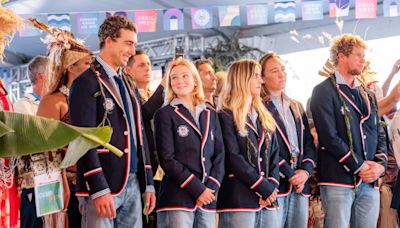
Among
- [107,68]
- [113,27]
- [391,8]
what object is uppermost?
[391,8]

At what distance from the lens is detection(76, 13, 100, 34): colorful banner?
8.41 meters

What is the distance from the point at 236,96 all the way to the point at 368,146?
0.93m

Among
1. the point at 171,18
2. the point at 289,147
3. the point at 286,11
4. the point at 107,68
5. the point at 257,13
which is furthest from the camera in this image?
the point at 171,18

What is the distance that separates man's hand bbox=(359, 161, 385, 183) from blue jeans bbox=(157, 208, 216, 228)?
105 cm

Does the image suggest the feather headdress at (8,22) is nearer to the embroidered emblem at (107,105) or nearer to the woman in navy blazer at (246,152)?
the embroidered emblem at (107,105)

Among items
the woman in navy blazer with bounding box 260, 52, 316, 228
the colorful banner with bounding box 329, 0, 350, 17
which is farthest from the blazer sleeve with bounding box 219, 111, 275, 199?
the colorful banner with bounding box 329, 0, 350, 17

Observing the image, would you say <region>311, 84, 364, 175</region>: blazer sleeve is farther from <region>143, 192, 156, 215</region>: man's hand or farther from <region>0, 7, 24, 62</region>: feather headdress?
<region>0, 7, 24, 62</region>: feather headdress

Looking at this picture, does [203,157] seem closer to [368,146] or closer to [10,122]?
[368,146]

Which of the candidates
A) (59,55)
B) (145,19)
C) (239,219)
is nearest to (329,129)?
(239,219)

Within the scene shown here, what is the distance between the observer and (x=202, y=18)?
27.7ft

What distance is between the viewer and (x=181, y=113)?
3.29 meters

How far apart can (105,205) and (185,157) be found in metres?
0.75

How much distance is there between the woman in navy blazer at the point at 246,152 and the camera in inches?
134

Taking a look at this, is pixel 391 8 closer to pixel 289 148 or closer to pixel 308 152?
pixel 308 152
